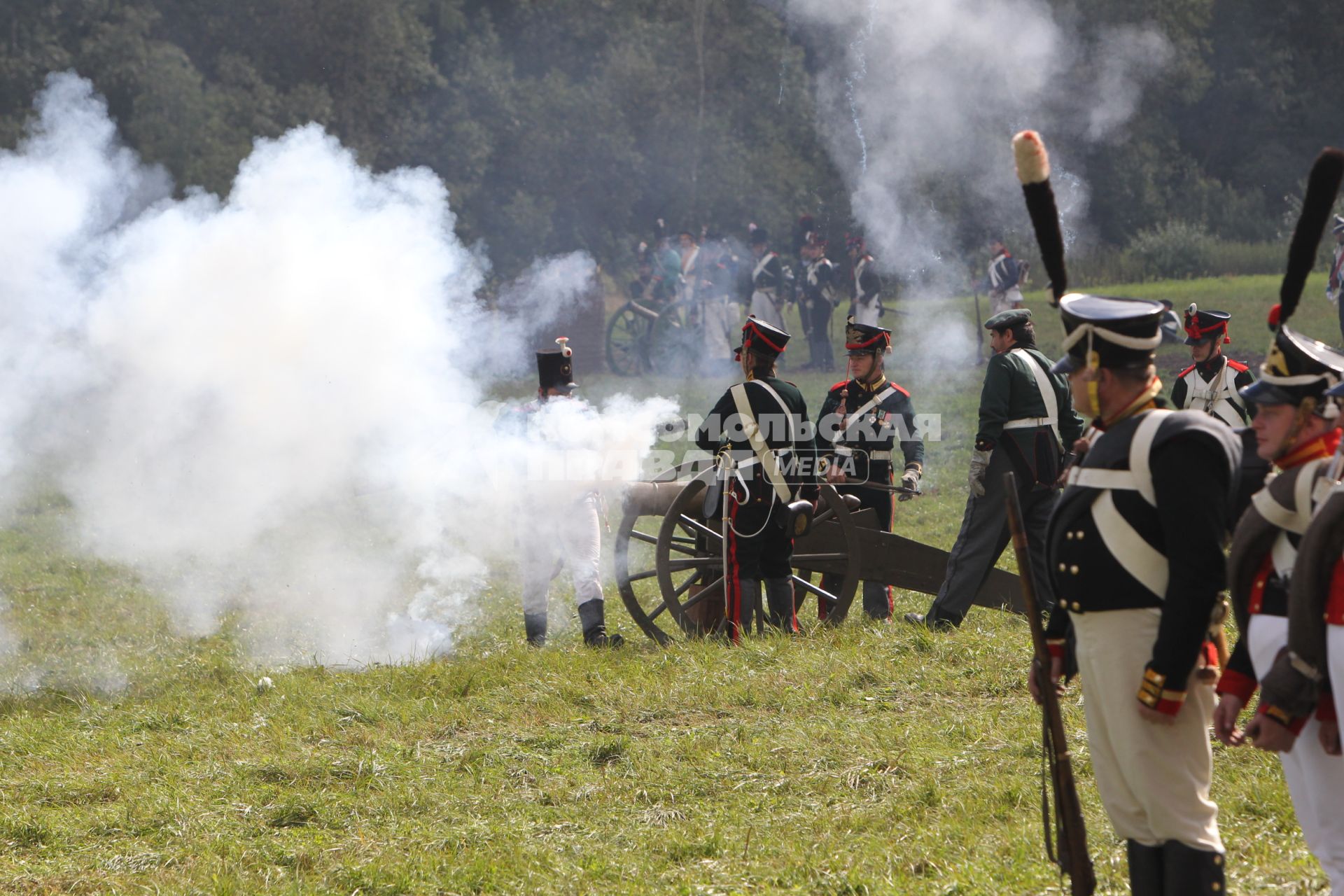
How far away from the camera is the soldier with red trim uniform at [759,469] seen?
6.23 metres

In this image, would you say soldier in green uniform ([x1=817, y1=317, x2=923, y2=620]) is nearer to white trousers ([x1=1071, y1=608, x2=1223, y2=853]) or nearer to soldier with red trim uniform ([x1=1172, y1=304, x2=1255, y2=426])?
soldier with red trim uniform ([x1=1172, y1=304, x2=1255, y2=426])

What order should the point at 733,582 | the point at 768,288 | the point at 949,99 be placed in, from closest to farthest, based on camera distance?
the point at 733,582
the point at 768,288
the point at 949,99

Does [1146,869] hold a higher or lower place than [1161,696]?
lower

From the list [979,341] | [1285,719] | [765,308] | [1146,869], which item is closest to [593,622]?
[1146,869]

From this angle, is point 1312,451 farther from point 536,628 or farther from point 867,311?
point 867,311

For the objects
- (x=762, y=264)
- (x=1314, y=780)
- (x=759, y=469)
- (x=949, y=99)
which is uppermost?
(x=949, y=99)

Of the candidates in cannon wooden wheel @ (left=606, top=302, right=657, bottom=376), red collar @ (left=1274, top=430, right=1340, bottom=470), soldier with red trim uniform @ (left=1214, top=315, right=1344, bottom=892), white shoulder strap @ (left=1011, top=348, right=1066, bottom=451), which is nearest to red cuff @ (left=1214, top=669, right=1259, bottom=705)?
soldier with red trim uniform @ (left=1214, top=315, right=1344, bottom=892)

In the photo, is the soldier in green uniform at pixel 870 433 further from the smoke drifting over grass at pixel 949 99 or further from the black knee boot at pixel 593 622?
the smoke drifting over grass at pixel 949 99

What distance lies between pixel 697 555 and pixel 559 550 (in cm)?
71

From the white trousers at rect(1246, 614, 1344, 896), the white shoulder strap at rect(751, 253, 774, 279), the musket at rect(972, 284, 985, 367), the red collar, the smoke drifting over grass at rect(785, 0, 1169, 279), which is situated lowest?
the white trousers at rect(1246, 614, 1344, 896)

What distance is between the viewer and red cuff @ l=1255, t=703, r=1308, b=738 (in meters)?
2.68

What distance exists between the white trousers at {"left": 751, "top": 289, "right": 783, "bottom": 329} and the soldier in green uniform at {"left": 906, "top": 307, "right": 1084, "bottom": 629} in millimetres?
13212

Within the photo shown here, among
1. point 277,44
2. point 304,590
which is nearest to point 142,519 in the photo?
point 304,590

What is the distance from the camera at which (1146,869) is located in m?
2.95
